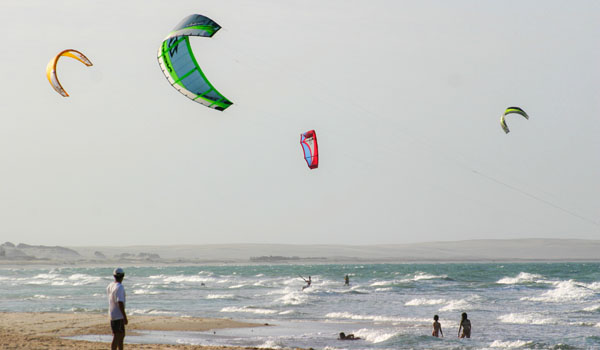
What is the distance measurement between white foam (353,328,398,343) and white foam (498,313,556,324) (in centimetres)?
569

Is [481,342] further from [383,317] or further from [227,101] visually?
[227,101]

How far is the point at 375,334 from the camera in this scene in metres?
18.5

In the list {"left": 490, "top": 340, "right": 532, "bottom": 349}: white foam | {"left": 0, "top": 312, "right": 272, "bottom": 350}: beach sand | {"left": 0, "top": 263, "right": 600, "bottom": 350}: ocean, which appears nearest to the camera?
{"left": 0, "top": 312, "right": 272, "bottom": 350}: beach sand

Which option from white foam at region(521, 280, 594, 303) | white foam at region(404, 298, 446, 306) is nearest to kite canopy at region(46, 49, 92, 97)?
white foam at region(404, 298, 446, 306)

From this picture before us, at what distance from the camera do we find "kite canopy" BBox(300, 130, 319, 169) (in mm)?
22703

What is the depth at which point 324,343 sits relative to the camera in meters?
16.9

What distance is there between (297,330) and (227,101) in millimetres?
6785

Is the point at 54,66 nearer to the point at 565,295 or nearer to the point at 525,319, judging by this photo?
the point at 525,319

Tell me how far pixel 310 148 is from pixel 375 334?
7073 mm

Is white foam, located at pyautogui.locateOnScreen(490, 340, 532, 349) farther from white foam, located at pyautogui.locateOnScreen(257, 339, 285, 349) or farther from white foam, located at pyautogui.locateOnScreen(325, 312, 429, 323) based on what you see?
white foam, located at pyautogui.locateOnScreen(325, 312, 429, 323)

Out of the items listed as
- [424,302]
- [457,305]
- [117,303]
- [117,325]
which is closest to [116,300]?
[117,303]

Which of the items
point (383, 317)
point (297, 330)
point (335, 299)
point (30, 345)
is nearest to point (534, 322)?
point (383, 317)

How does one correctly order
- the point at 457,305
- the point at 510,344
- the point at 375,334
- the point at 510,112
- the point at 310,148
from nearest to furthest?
the point at 510,344
the point at 375,334
the point at 310,148
the point at 510,112
the point at 457,305

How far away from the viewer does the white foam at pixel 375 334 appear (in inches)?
698
